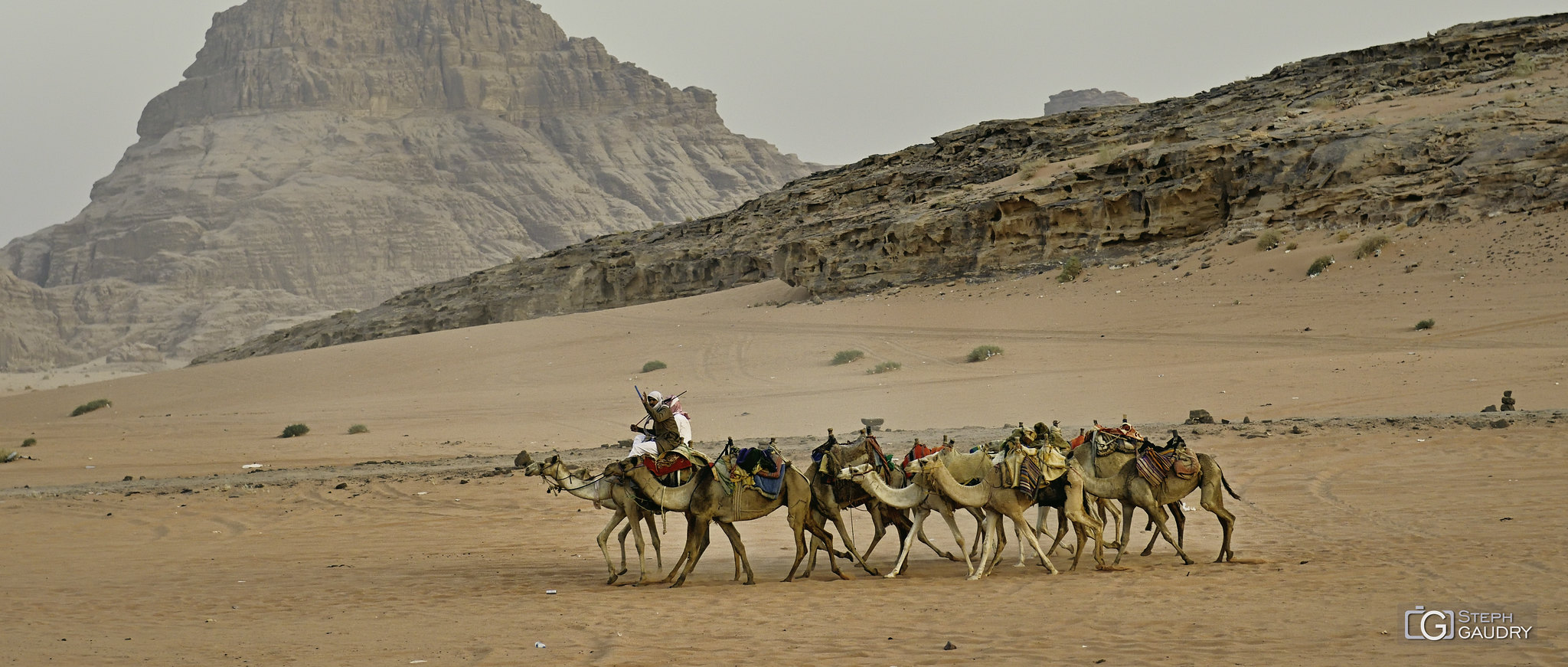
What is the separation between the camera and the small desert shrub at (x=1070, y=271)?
36.0 metres

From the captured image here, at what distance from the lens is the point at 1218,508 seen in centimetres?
1016

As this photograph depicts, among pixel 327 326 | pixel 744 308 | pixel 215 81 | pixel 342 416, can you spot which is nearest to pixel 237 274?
pixel 215 81

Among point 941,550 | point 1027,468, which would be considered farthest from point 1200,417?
point 1027,468

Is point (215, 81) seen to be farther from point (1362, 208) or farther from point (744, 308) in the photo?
point (1362, 208)

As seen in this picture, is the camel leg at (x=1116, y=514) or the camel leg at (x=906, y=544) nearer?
the camel leg at (x=906, y=544)

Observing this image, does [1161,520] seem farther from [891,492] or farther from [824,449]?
[824,449]

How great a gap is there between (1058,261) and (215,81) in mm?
162189

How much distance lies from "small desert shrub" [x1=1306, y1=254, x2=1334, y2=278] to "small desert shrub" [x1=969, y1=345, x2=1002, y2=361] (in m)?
8.28

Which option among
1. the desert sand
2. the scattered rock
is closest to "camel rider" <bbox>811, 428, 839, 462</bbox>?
the desert sand

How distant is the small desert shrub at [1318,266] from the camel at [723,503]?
954 inches

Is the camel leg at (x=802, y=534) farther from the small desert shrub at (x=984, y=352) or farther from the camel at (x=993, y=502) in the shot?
the small desert shrub at (x=984, y=352)

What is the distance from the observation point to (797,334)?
1452 inches

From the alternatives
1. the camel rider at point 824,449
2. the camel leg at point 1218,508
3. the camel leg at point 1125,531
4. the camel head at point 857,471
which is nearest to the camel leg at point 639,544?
the camel rider at point 824,449

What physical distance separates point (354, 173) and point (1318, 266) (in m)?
134
